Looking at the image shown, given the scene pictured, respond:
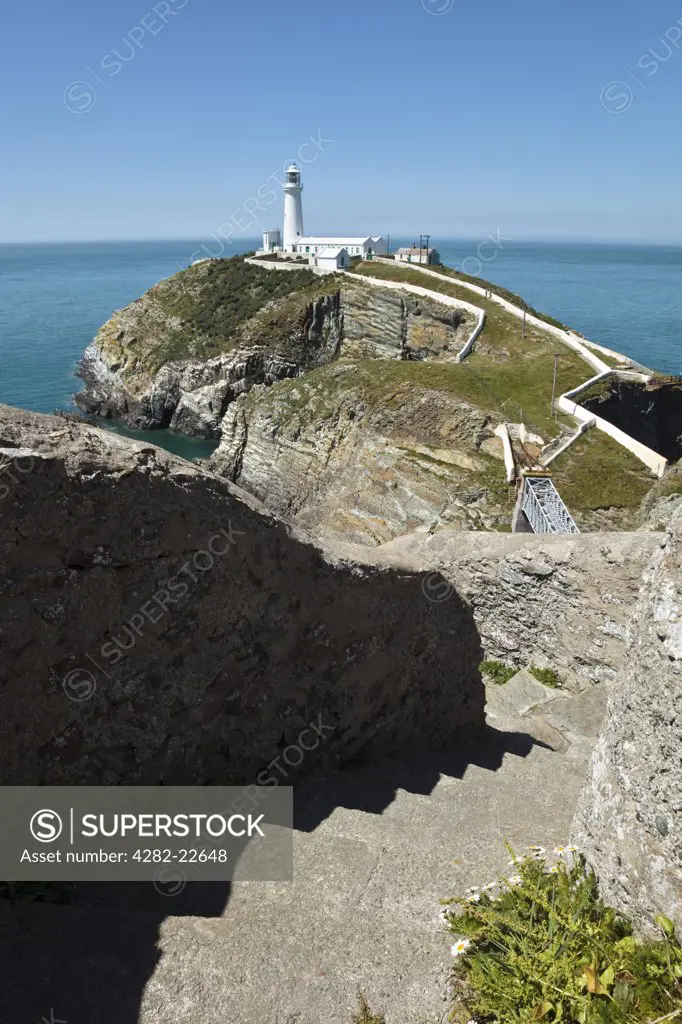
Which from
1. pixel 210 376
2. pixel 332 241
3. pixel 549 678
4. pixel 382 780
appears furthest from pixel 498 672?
pixel 332 241

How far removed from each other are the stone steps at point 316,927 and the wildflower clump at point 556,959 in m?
0.28

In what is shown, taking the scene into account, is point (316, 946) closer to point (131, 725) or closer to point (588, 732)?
point (131, 725)

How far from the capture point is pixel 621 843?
559 cm

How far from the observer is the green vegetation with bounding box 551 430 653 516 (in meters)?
38.4

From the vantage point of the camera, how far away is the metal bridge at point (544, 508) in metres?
32.2

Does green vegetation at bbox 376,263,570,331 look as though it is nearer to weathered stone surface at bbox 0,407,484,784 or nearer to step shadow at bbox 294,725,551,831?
step shadow at bbox 294,725,551,831

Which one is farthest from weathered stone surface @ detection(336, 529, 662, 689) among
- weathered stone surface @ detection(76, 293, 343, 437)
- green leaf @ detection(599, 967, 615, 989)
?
weathered stone surface @ detection(76, 293, 343, 437)

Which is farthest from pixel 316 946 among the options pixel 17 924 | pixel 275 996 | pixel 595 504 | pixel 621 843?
pixel 595 504

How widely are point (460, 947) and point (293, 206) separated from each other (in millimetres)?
114124

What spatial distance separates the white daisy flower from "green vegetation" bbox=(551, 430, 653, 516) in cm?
3513

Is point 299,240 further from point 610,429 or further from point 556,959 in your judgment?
point 556,959

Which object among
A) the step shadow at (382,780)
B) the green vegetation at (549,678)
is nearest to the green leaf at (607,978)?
the step shadow at (382,780)

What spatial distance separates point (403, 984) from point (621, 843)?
215cm

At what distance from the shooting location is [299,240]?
104 m
